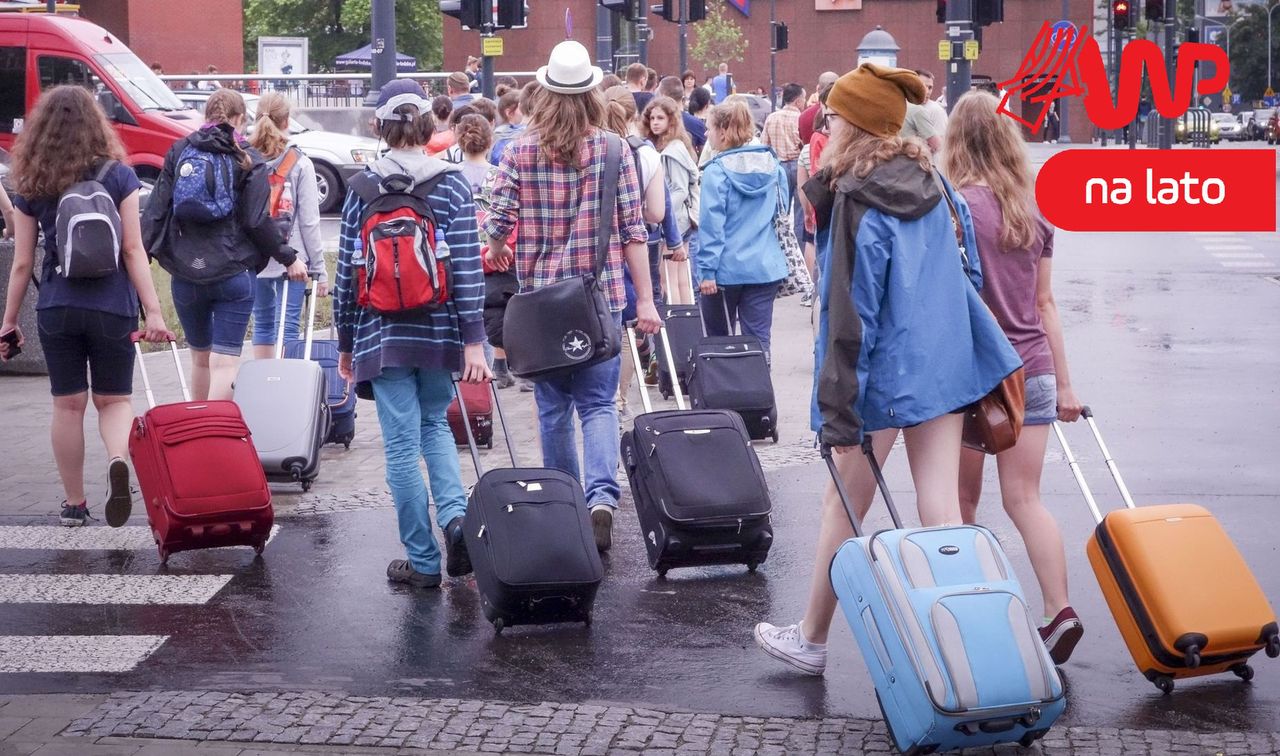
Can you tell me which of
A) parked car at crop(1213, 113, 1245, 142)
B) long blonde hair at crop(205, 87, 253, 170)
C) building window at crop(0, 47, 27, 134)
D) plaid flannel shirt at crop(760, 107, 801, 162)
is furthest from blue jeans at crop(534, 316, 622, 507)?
parked car at crop(1213, 113, 1245, 142)

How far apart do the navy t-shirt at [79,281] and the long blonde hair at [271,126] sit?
6.95 feet

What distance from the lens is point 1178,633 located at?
4.82 metres

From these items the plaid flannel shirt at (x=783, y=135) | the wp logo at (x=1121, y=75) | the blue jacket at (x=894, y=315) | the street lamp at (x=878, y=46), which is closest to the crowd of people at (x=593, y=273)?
the blue jacket at (x=894, y=315)

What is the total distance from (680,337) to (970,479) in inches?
190

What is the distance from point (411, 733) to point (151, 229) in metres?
4.04

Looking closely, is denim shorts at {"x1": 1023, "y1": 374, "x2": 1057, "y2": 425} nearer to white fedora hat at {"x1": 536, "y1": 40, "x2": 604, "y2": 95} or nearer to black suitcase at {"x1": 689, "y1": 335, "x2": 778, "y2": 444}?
white fedora hat at {"x1": 536, "y1": 40, "x2": 604, "y2": 95}

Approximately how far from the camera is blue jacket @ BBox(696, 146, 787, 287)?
31.3 feet

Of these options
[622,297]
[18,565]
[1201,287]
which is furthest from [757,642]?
[1201,287]

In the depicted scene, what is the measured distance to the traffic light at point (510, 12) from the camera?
58.1 feet

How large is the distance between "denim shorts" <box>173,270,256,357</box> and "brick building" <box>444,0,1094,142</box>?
63.5 metres

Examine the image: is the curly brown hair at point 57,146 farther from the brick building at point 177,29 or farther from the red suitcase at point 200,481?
the brick building at point 177,29

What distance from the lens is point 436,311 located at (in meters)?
6.00

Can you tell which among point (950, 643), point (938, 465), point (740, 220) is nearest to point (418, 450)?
point (938, 465)

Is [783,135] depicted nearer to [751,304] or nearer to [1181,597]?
[751,304]
